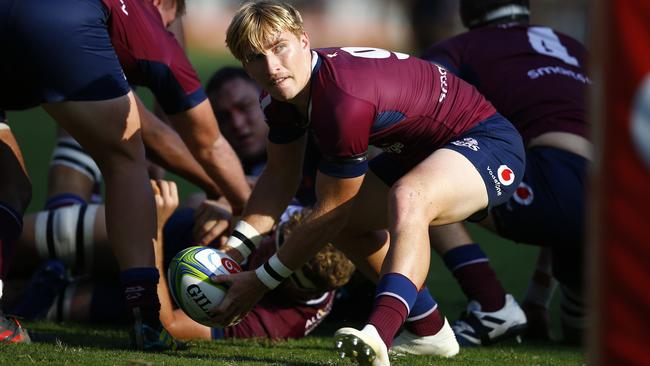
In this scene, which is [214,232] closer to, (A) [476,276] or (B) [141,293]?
(B) [141,293]

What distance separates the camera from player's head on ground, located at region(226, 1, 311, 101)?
369 cm

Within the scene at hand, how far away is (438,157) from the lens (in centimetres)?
377

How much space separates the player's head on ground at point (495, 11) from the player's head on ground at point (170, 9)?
1.67 m

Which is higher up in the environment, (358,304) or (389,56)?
(389,56)

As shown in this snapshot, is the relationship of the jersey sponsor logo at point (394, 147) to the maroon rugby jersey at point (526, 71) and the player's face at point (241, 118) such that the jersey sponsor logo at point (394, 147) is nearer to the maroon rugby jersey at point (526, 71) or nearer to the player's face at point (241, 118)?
the maroon rugby jersey at point (526, 71)

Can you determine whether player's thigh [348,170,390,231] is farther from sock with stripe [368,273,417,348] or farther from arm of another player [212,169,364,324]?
sock with stripe [368,273,417,348]

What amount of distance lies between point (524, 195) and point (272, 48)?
1.70 m

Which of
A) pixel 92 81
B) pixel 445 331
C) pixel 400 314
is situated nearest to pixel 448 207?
pixel 400 314

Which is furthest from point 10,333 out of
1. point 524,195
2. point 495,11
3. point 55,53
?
point 495,11

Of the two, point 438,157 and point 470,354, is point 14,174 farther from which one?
point 470,354

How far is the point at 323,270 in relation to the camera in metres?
4.38

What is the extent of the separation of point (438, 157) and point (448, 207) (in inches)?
7.8

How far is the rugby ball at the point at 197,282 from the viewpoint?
3.84 meters

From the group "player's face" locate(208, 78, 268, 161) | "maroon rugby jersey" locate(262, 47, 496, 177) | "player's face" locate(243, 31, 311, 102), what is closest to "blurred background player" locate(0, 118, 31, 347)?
"maroon rugby jersey" locate(262, 47, 496, 177)
